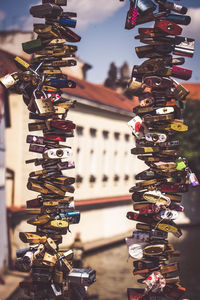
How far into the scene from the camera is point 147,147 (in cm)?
392

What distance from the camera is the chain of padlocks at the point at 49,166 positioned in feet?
12.7

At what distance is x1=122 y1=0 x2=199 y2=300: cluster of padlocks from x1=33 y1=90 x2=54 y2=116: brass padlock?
0.73 metres

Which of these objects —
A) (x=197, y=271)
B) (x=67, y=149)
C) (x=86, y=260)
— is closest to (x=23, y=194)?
(x=86, y=260)

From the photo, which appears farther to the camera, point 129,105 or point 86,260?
point 129,105

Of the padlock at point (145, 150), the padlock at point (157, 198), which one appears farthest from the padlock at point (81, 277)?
the padlock at point (145, 150)

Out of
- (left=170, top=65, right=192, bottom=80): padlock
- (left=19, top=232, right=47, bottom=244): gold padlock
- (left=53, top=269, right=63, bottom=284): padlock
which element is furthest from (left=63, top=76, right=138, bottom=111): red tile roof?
(left=53, top=269, right=63, bottom=284): padlock

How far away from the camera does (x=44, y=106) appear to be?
3.88 metres

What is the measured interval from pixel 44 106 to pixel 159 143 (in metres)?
1.08

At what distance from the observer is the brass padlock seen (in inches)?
152

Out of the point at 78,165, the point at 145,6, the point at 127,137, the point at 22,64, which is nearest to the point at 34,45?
the point at 22,64

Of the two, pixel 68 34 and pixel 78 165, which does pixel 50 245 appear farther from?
pixel 78 165

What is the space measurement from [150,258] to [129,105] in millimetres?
21838

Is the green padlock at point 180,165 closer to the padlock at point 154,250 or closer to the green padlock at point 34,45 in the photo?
the padlock at point 154,250

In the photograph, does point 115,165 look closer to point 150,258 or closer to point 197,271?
point 197,271
